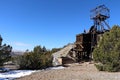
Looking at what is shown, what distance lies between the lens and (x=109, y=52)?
824 inches

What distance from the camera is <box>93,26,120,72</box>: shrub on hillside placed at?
20.3 metres

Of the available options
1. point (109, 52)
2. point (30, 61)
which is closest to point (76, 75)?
point (109, 52)

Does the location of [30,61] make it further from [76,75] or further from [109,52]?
[76,75]

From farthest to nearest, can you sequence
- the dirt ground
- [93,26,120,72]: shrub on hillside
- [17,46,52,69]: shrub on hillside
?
[17,46,52,69]: shrub on hillside → [93,26,120,72]: shrub on hillside → the dirt ground

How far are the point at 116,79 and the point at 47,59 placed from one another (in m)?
18.5

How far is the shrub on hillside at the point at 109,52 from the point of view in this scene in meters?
20.3

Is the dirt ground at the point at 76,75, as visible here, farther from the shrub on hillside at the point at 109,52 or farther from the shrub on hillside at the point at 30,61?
the shrub on hillside at the point at 30,61

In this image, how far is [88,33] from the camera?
40.8 meters

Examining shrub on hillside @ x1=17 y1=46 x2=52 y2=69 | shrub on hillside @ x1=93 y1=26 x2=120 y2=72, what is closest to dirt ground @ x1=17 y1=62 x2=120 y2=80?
shrub on hillside @ x1=93 y1=26 x2=120 y2=72

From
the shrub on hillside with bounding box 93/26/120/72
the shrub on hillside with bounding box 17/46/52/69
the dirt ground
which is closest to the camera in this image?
the dirt ground

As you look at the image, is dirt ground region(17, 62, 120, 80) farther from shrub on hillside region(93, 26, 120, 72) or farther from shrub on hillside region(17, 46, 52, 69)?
shrub on hillside region(17, 46, 52, 69)

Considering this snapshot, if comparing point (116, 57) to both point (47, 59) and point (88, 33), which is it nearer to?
point (47, 59)

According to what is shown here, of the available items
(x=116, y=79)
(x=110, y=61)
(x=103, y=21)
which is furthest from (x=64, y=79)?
(x=103, y=21)

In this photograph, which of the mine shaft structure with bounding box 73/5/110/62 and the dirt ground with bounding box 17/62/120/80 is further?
the mine shaft structure with bounding box 73/5/110/62
